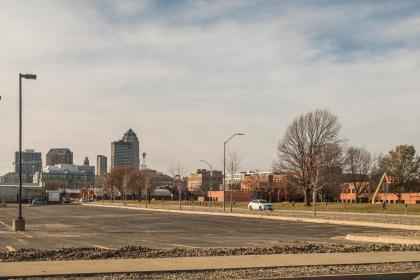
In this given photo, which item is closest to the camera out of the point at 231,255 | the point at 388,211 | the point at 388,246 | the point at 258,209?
the point at 231,255

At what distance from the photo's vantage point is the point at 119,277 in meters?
12.7

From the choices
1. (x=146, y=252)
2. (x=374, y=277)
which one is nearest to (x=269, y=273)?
(x=374, y=277)

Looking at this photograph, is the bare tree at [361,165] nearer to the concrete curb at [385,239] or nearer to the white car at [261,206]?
the white car at [261,206]

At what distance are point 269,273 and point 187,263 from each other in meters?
2.36

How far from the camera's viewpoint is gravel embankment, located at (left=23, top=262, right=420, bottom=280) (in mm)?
12850

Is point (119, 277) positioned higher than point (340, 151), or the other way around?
point (340, 151)

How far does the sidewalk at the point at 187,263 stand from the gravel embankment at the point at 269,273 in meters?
0.31

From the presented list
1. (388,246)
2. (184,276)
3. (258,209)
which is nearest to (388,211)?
(258,209)

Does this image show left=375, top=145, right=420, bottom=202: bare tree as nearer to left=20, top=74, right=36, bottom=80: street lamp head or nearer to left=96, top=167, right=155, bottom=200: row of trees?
left=96, top=167, right=155, bottom=200: row of trees

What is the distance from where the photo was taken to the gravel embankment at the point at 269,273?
42.2 feet

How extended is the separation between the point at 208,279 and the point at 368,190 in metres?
118

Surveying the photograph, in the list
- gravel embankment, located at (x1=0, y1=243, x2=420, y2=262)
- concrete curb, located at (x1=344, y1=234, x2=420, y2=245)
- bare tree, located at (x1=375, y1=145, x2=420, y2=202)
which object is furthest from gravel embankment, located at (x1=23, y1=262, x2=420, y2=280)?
bare tree, located at (x1=375, y1=145, x2=420, y2=202)

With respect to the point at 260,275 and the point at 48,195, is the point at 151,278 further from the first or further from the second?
the point at 48,195

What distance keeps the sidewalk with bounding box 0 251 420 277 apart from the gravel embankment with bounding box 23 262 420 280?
0.31 m
